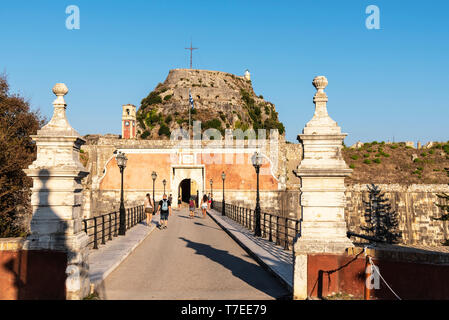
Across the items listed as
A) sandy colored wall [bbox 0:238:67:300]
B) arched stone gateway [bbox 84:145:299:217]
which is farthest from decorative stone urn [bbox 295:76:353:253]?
arched stone gateway [bbox 84:145:299:217]

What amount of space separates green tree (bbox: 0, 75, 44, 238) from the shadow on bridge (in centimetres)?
931

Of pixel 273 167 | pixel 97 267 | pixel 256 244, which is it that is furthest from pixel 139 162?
pixel 97 267

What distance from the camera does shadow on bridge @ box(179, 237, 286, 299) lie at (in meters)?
7.32

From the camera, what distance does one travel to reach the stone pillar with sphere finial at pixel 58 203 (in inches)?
242

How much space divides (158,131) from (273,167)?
107ft

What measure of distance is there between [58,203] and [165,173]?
1321 inches

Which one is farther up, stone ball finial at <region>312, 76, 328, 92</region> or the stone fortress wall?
stone ball finial at <region>312, 76, 328, 92</region>

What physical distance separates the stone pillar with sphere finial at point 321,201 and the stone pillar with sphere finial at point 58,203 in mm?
3570

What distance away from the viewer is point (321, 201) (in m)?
6.46

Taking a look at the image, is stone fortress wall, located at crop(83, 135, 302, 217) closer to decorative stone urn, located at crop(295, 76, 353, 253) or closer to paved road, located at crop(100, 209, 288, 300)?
paved road, located at crop(100, 209, 288, 300)

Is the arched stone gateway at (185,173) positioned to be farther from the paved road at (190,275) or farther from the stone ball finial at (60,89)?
the stone ball finial at (60,89)

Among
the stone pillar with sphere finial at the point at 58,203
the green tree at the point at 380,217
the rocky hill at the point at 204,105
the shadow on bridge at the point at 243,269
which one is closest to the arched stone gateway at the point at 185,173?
the green tree at the point at 380,217
